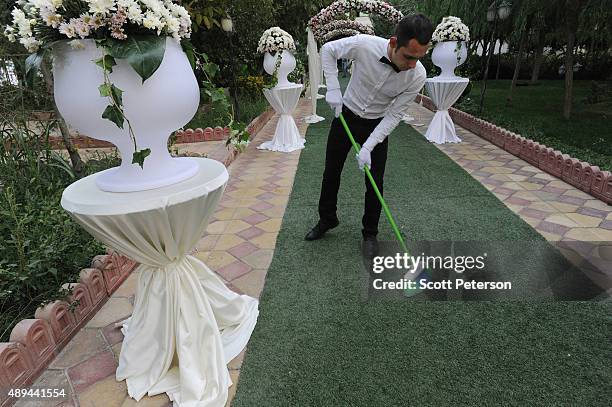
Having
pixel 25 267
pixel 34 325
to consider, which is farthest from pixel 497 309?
pixel 25 267

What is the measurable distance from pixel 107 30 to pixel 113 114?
26 centimetres

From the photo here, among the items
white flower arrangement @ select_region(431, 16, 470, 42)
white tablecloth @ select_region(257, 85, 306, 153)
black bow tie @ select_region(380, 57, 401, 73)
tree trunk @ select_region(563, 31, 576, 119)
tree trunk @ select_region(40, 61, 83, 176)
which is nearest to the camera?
black bow tie @ select_region(380, 57, 401, 73)

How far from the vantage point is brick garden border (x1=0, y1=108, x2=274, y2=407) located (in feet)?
5.26

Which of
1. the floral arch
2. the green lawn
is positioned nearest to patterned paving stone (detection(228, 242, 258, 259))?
the green lawn

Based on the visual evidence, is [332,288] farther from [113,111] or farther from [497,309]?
[113,111]

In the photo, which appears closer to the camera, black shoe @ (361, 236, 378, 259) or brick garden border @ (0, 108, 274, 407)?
brick garden border @ (0, 108, 274, 407)

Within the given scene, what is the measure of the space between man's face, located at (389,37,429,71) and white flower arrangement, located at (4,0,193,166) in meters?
1.27

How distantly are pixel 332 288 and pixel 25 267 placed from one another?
1.64 metres

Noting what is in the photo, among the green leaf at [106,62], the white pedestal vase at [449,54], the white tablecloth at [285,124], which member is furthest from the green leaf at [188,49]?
the white pedestal vase at [449,54]

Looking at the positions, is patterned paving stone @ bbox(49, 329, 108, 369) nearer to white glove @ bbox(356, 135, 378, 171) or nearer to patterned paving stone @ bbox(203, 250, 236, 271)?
patterned paving stone @ bbox(203, 250, 236, 271)

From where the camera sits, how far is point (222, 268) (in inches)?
104

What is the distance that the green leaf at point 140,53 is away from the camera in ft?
3.77

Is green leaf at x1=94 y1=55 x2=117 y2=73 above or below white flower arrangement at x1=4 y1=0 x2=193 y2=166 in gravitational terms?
below

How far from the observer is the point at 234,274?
2553 millimetres
